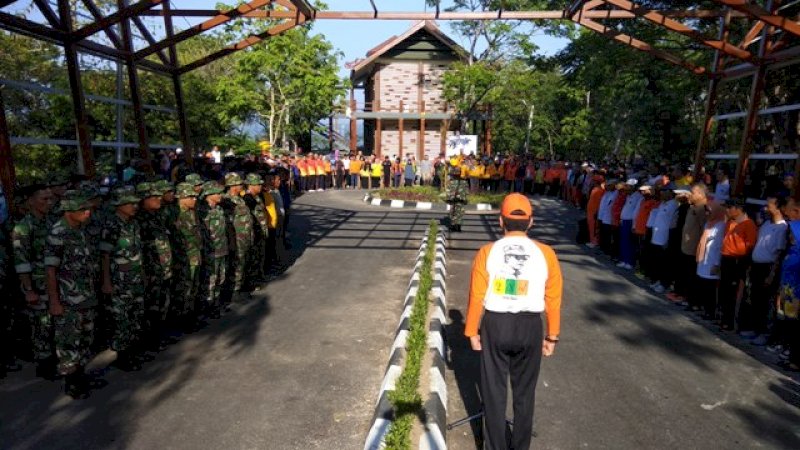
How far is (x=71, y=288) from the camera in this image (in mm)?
4551

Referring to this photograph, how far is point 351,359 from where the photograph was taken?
18.0 feet

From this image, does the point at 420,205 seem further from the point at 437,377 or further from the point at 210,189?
the point at 437,377

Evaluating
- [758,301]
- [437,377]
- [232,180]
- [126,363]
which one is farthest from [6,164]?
[758,301]

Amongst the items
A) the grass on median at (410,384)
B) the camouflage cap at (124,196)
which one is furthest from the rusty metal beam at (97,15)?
the grass on median at (410,384)

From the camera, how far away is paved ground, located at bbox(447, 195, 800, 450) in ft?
13.7

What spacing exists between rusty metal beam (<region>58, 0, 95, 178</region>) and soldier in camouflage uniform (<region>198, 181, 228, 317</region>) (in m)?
2.13

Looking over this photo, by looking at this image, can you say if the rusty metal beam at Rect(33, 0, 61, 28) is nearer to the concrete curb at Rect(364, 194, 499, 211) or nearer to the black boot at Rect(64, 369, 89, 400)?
the black boot at Rect(64, 369, 89, 400)

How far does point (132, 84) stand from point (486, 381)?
837 cm

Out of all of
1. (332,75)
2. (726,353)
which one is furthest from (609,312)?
(332,75)

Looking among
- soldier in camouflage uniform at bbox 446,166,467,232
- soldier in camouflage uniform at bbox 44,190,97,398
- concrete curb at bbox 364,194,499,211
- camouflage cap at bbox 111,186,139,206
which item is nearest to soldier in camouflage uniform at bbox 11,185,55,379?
soldier in camouflage uniform at bbox 44,190,97,398

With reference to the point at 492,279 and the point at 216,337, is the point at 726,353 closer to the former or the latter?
the point at 492,279

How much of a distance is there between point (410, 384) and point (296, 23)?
7.01 m

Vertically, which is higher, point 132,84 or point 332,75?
point 332,75

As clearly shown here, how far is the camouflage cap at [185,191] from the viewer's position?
6.00 m
